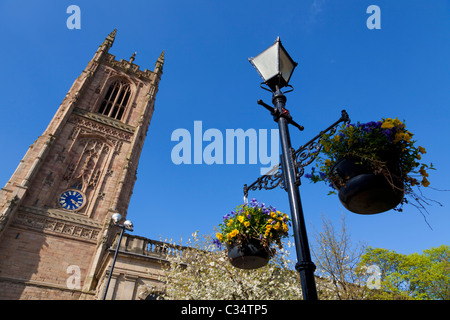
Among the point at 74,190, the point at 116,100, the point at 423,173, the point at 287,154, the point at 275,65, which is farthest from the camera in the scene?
the point at 116,100

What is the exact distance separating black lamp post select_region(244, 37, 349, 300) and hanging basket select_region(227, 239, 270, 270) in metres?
0.92

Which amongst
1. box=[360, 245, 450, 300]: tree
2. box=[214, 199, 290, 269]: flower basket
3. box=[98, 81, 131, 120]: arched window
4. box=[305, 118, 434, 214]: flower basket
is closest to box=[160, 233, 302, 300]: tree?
box=[214, 199, 290, 269]: flower basket

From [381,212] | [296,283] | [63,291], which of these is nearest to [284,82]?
[381,212]

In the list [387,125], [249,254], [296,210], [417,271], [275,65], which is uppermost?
[417,271]

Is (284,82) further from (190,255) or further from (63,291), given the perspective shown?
(63,291)

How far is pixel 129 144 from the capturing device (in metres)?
33.5

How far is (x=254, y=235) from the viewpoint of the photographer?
3.79 m

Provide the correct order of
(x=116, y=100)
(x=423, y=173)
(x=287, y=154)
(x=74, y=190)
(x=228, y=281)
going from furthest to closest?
(x=116, y=100) < (x=74, y=190) < (x=228, y=281) < (x=287, y=154) < (x=423, y=173)

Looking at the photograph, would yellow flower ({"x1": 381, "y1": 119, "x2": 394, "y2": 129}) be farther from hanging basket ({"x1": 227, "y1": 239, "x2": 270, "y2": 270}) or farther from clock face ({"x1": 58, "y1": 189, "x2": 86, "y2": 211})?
clock face ({"x1": 58, "y1": 189, "x2": 86, "y2": 211})

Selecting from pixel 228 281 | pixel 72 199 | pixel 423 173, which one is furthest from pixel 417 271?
pixel 72 199

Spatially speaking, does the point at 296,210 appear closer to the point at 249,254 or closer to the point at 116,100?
the point at 249,254

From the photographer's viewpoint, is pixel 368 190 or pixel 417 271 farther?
pixel 417 271

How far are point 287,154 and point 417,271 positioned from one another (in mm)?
34339

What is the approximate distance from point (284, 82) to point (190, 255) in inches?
590
